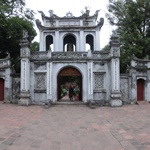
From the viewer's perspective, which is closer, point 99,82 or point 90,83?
point 90,83

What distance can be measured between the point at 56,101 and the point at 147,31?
485 inches

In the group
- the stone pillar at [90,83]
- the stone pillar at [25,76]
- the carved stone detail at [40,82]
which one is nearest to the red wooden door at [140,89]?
the stone pillar at [90,83]

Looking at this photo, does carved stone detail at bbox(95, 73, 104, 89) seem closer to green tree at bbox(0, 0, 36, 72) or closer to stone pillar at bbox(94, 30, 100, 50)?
stone pillar at bbox(94, 30, 100, 50)

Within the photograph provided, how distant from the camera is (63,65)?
15148mm

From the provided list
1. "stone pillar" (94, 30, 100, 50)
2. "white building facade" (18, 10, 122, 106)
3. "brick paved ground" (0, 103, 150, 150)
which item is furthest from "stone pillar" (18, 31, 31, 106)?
"brick paved ground" (0, 103, 150, 150)

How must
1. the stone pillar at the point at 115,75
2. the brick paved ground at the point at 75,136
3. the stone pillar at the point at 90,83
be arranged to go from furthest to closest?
the stone pillar at the point at 90,83
the stone pillar at the point at 115,75
the brick paved ground at the point at 75,136

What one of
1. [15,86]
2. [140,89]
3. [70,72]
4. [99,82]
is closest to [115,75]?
[99,82]

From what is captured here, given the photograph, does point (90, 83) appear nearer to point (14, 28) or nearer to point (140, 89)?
point (140, 89)

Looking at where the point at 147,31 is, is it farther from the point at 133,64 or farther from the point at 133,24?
the point at 133,64

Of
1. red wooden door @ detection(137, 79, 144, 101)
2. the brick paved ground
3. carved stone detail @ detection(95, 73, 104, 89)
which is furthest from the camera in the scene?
red wooden door @ detection(137, 79, 144, 101)

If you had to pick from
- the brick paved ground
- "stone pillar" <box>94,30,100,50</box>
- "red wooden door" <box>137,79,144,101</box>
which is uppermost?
"stone pillar" <box>94,30,100,50</box>

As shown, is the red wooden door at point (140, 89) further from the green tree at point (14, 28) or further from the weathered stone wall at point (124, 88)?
the green tree at point (14, 28)

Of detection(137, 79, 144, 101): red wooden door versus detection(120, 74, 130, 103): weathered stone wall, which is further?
detection(137, 79, 144, 101): red wooden door

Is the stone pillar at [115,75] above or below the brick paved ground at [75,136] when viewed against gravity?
above
